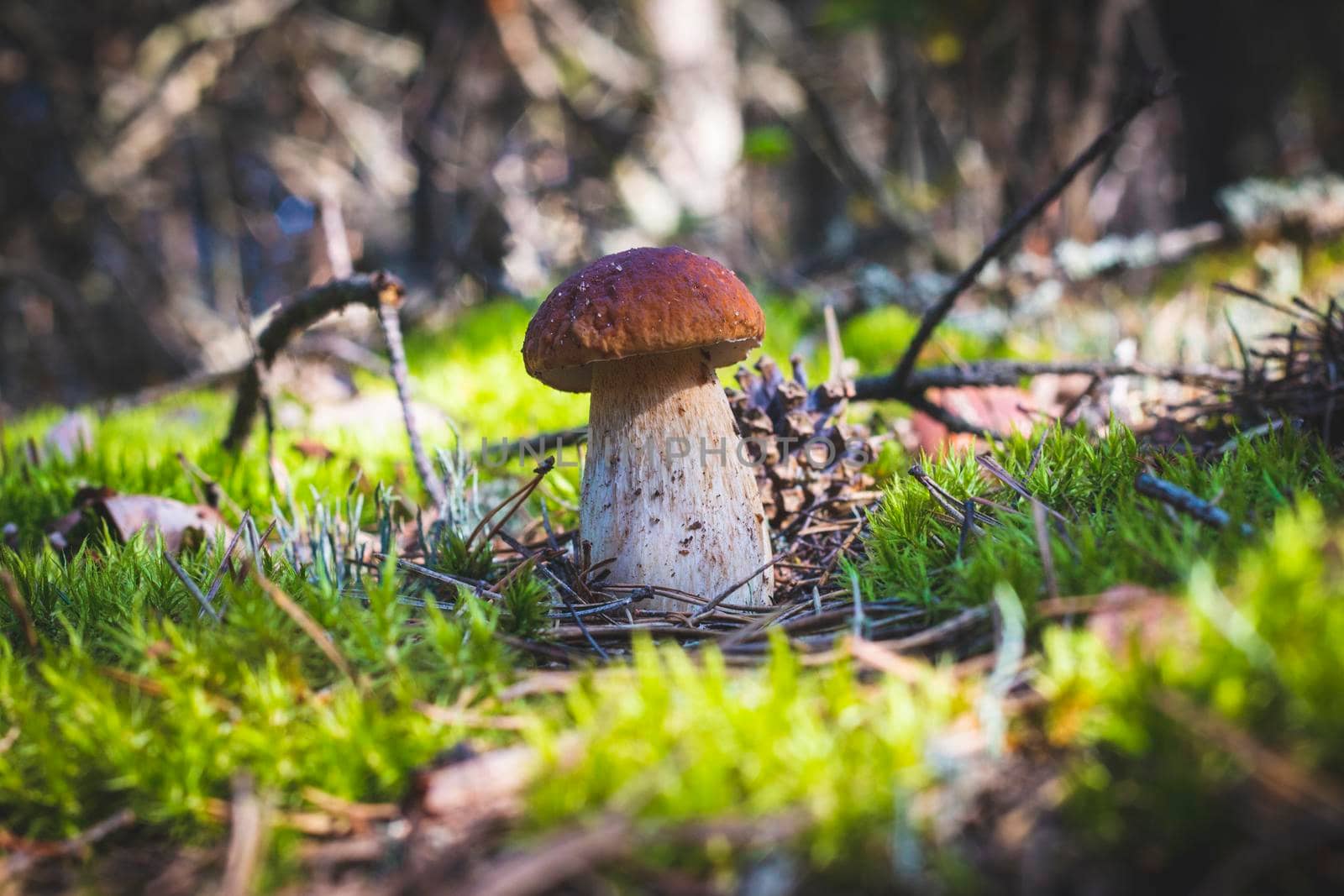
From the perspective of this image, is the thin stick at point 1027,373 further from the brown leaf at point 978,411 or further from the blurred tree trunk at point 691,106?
the blurred tree trunk at point 691,106

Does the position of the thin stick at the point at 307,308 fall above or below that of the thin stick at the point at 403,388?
above

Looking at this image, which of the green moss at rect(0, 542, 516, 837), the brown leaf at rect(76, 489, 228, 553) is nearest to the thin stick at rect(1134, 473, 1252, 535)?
the green moss at rect(0, 542, 516, 837)

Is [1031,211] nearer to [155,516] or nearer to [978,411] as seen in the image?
[978,411]

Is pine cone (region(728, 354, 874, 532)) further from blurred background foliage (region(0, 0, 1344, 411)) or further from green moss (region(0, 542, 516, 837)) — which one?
blurred background foliage (region(0, 0, 1344, 411))

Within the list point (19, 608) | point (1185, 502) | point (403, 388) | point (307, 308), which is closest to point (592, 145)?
point (307, 308)

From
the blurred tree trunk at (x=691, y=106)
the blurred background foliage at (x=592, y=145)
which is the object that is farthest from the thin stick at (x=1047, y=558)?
the blurred tree trunk at (x=691, y=106)
